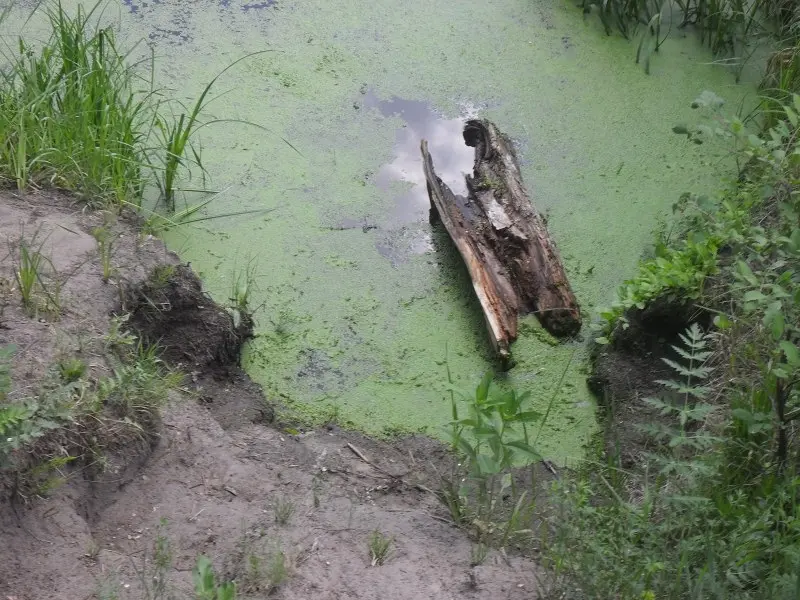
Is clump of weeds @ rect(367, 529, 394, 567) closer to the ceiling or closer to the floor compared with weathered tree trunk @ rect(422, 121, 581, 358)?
closer to the floor

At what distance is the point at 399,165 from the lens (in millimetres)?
3477

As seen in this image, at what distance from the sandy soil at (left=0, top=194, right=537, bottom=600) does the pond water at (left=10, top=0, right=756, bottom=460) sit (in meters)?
0.19

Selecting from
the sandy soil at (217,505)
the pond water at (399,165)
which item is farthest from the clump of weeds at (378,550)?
the pond water at (399,165)

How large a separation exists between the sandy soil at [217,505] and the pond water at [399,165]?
187mm

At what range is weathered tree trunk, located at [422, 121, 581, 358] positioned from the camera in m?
2.99

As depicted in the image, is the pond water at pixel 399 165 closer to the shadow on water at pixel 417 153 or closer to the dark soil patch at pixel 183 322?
the shadow on water at pixel 417 153

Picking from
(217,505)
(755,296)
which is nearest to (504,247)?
(755,296)

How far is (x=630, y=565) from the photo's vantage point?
2039 millimetres

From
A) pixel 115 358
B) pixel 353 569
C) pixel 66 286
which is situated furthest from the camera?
pixel 66 286

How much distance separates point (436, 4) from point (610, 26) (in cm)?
74

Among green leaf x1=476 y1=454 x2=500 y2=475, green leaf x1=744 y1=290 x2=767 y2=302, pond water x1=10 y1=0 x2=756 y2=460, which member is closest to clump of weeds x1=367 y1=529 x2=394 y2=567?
green leaf x1=476 y1=454 x2=500 y2=475

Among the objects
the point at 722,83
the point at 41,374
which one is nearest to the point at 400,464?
the point at 41,374

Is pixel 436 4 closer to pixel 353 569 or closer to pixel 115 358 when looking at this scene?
pixel 115 358

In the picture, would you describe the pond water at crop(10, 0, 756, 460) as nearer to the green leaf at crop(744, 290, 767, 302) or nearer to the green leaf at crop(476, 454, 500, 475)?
the green leaf at crop(476, 454, 500, 475)
